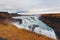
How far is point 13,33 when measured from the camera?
110 cm

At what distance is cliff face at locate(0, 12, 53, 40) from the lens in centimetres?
108

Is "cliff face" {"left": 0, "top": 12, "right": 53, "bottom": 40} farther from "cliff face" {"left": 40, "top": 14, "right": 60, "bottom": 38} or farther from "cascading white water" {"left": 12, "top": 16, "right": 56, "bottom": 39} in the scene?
"cliff face" {"left": 40, "top": 14, "right": 60, "bottom": 38}

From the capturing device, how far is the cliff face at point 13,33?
3.54ft

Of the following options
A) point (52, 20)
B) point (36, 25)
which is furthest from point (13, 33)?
point (52, 20)

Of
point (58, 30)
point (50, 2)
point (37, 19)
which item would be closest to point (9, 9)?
point (37, 19)

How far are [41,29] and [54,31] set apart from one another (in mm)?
122

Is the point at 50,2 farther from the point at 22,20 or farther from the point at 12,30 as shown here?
the point at 12,30

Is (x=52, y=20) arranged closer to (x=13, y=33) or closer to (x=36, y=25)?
(x=36, y=25)

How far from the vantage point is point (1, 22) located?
114cm

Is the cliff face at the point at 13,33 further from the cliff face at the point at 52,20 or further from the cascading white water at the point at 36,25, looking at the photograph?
the cliff face at the point at 52,20

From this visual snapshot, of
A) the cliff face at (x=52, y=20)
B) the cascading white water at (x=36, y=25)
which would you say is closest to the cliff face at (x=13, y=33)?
the cascading white water at (x=36, y=25)

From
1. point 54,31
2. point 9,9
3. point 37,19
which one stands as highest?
point 9,9

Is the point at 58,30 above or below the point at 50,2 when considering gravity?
below

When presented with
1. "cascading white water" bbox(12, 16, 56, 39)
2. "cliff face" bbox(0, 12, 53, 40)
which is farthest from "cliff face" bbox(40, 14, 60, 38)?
"cliff face" bbox(0, 12, 53, 40)
